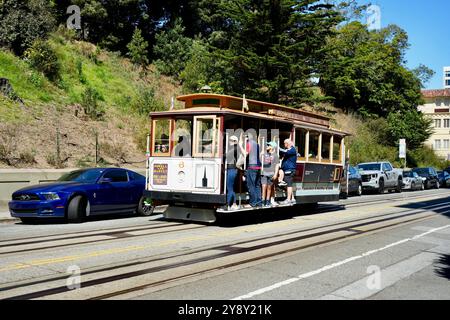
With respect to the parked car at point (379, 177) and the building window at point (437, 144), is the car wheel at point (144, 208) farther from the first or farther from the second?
the building window at point (437, 144)

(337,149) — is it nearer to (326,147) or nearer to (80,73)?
(326,147)

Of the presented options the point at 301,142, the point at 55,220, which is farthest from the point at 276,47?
the point at 55,220

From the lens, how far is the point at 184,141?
41.8 ft

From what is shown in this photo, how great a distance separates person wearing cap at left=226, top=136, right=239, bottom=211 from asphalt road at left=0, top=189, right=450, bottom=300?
2.07 feet

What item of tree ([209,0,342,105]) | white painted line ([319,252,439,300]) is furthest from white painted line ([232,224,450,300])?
tree ([209,0,342,105])

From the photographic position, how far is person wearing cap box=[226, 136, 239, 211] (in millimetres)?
11867

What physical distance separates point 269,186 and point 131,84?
70.1 ft

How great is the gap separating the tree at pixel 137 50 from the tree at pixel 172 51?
4.07 feet

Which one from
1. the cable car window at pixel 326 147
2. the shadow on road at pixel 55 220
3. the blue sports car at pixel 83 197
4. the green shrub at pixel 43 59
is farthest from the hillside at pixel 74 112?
the cable car window at pixel 326 147

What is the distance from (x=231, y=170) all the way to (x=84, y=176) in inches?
170

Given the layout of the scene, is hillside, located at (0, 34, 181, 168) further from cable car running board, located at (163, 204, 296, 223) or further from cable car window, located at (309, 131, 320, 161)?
cable car window, located at (309, 131, 320, 161)

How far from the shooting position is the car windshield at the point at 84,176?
13.5 metres

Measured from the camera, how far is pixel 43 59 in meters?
25.9
